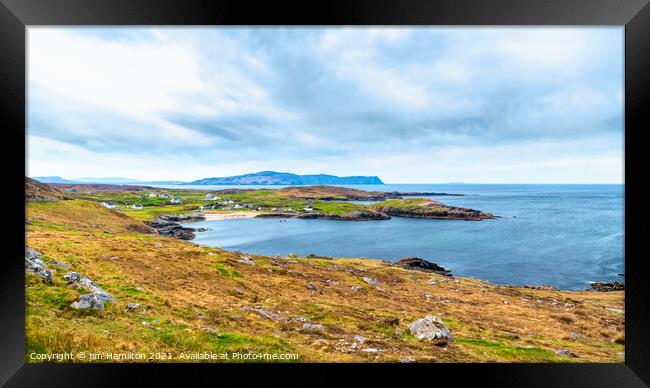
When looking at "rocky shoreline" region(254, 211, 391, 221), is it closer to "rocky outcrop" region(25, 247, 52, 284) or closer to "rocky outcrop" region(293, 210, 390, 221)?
"rocky outcrop" region(293, 210, 390, 221)

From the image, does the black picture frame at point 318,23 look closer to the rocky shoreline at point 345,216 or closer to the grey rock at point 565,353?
the grey rock at point 565,353

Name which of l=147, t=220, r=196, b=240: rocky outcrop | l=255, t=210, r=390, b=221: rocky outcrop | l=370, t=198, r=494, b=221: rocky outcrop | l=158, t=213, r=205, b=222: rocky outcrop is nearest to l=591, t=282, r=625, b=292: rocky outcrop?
l=370, t=198, r=494, b=221: rocky outcrop

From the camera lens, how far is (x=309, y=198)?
63.4 metres

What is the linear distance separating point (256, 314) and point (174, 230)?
28218 millimetres

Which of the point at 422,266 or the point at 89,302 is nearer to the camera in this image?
the point at 89,302

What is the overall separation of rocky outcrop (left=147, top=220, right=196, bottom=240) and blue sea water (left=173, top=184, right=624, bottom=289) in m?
1.33

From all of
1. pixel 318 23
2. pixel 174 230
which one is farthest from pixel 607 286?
pixel 174 230

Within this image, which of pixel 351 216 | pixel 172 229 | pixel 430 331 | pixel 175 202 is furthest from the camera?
pixel 351 216

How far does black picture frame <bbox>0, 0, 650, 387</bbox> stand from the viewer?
4.36 metres

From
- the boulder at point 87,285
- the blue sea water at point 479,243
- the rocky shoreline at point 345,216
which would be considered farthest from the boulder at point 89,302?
the rocky shoreline at point 345,216

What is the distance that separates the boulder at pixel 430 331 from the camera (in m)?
6.16

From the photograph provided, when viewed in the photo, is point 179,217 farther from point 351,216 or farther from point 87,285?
point 351,216

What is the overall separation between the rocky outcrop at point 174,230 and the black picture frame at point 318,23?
25810 mm

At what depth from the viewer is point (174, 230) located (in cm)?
2973
